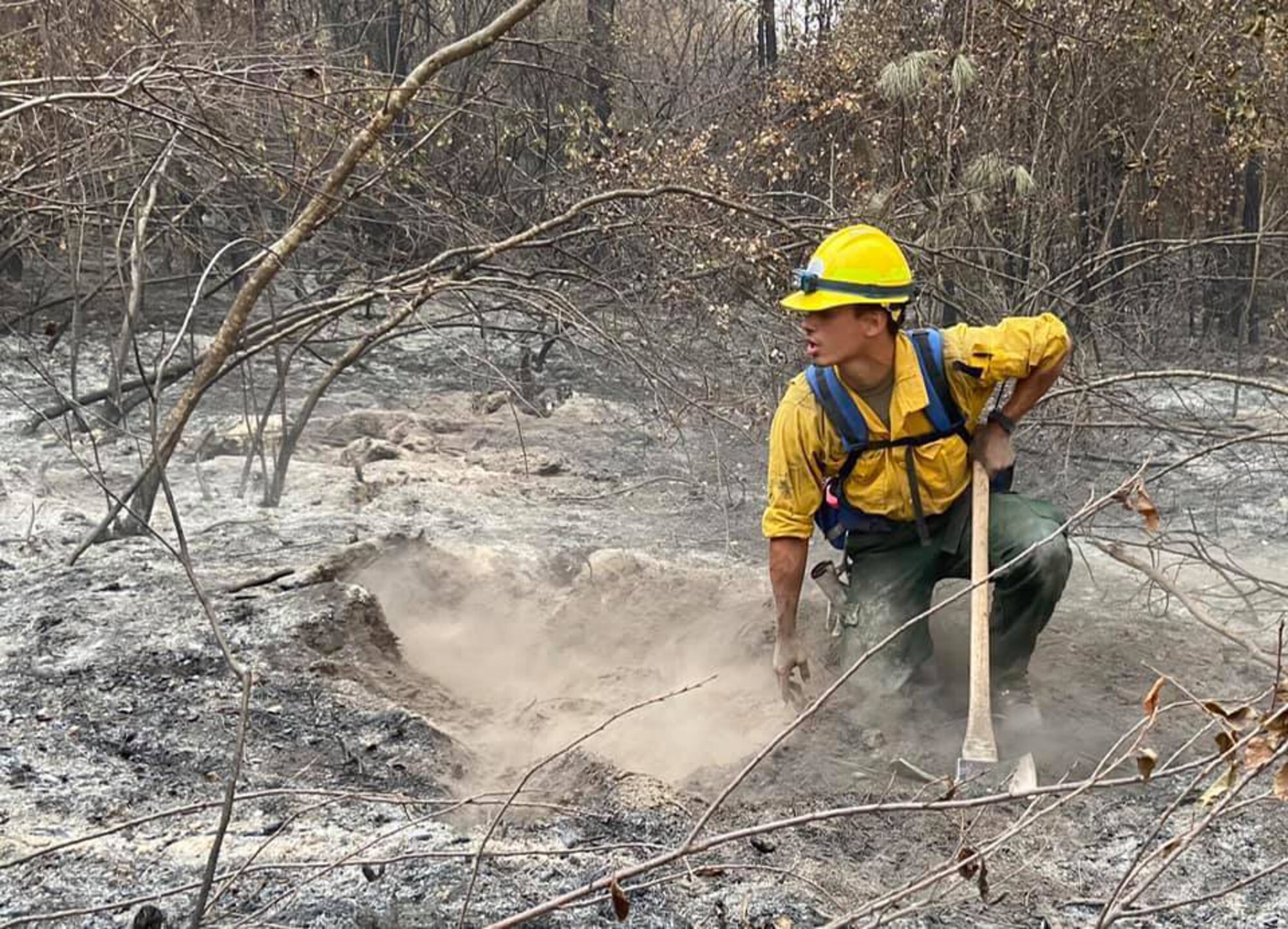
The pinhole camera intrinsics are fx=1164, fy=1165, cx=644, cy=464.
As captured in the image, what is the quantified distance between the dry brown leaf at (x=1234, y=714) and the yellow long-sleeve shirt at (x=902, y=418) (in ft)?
5.98

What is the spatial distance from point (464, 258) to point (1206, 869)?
3.91 m

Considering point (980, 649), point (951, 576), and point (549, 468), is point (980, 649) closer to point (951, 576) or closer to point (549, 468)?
point (951, 576)

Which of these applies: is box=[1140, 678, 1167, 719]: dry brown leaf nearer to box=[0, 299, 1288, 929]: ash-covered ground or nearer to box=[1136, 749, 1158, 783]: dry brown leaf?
box=[1136, 749, 1158, 783]: dry brown leaf

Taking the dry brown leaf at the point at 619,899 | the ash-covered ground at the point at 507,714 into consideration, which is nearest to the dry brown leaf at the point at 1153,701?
the ash-covered ground at the point at 507,714

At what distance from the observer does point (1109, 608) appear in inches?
186

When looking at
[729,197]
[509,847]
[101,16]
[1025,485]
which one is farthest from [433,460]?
[509,847]

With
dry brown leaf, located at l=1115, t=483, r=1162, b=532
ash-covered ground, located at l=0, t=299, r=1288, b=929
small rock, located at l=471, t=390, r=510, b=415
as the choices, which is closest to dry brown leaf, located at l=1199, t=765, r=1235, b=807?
ash-covered ground, located at l=0, t=299, r=1288, b=929

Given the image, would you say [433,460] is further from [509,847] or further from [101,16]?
[509,847]

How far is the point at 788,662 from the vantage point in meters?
3.50

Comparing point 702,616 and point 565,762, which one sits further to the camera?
point 702,616

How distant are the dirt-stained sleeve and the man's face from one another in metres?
0.18

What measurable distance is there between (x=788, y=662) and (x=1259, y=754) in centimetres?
195

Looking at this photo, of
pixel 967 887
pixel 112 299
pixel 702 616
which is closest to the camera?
pixel 967 887

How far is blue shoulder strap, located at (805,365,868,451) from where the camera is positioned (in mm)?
3451
